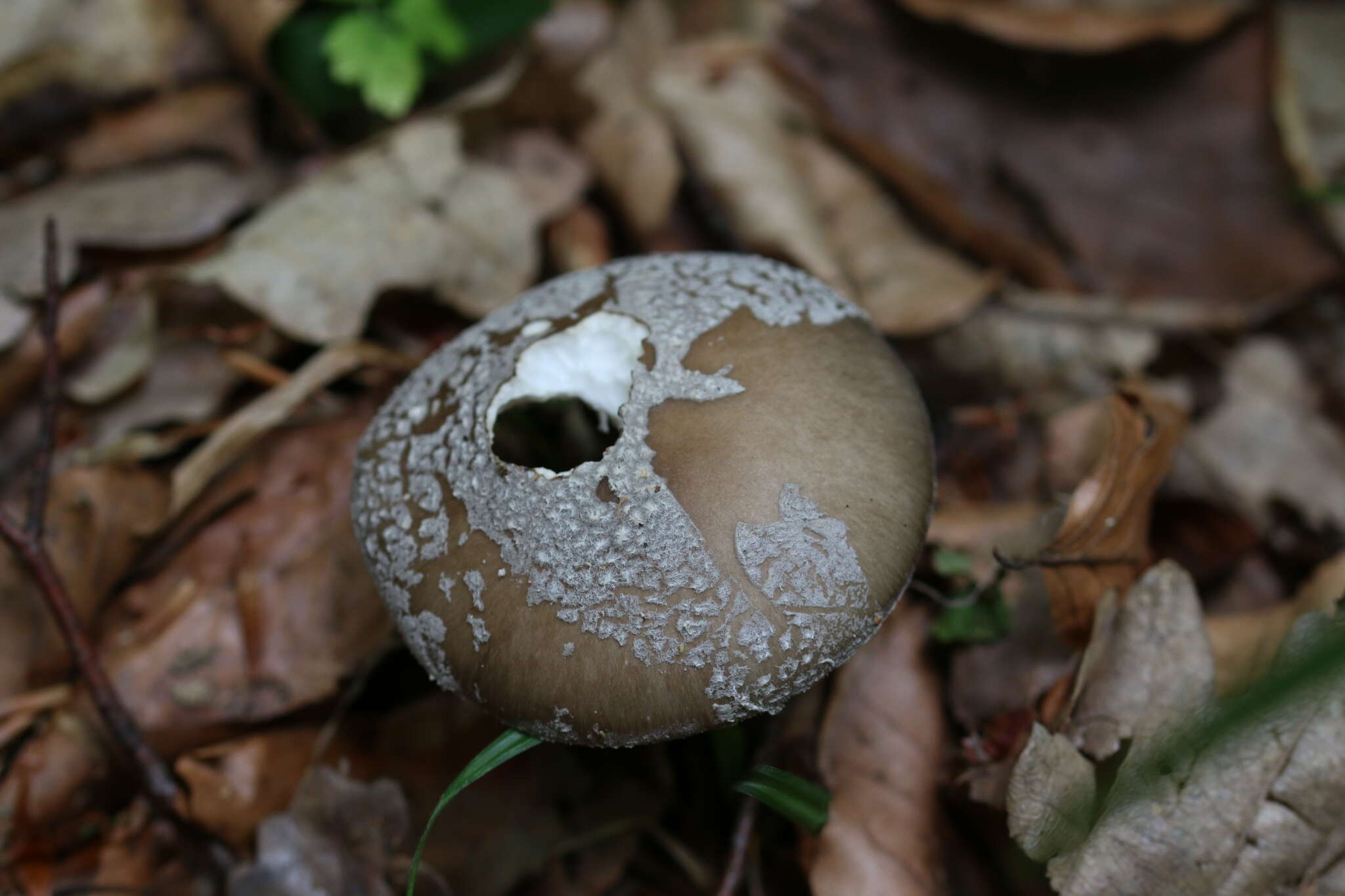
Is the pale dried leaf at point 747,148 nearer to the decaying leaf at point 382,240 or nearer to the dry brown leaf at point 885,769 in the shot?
the decaying leaf at point 382,240

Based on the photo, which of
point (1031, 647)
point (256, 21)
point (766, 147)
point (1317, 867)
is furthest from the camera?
point (766, 147)

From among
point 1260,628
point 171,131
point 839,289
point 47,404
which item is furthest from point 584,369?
point 171,131

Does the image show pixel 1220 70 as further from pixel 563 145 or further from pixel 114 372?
pixel 114 372

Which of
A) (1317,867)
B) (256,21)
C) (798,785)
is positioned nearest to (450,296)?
(256,21)

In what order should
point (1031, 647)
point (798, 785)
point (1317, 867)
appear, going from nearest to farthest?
point (1317, 867), point (798, 785), point (1031, 647)

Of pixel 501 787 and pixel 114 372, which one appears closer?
pixel 501 787

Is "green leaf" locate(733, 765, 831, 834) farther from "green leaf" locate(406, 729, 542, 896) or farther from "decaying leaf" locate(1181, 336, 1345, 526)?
"decaying leaf" locate(1181, 336, 1345, 526)

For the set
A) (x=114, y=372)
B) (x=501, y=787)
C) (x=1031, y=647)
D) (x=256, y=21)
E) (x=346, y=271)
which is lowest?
(x=501, y=787)
